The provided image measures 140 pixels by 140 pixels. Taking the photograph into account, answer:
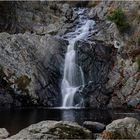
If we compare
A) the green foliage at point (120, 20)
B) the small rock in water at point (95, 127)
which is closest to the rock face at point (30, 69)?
the green foliage at point (120, 20)

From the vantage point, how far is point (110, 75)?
205ft

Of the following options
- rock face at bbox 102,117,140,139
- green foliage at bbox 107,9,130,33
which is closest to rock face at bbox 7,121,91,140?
rock face at bbox 102,117,140,139

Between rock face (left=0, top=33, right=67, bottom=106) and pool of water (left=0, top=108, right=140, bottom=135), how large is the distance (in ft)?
13.1

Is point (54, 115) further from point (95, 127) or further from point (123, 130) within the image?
point (123, 130)

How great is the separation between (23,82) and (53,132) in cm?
3173

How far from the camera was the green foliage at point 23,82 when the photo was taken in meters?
58.7

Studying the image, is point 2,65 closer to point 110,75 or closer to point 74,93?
point 74,93

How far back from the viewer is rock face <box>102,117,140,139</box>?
27.5 metres

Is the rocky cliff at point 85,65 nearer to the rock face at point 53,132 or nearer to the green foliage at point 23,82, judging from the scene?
the green foliage at point 23,82

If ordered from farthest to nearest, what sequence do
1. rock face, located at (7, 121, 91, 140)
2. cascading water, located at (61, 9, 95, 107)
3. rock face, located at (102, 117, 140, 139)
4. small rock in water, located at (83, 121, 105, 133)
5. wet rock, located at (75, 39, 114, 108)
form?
cascading water, located at (61, 9, 95, 107) → wet rock, located at (75, 39, 114, 108) → small rock in water, located at (83, 121, 105, 133) → rock face, located at (102, 117, 140, 139) → rock face, located at (7, 121, 91, 140)

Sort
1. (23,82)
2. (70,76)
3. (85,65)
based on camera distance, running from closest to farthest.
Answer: (23,82), (70,76), (85,65)

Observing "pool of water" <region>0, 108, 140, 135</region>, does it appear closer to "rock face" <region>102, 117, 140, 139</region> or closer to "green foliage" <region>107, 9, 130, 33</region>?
"rock face" <region>102, 117, 140, 139</region>

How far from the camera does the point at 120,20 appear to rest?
68.9 m

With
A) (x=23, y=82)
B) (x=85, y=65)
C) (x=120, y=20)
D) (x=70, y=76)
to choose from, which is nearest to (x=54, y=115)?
(x=23, y=82)
